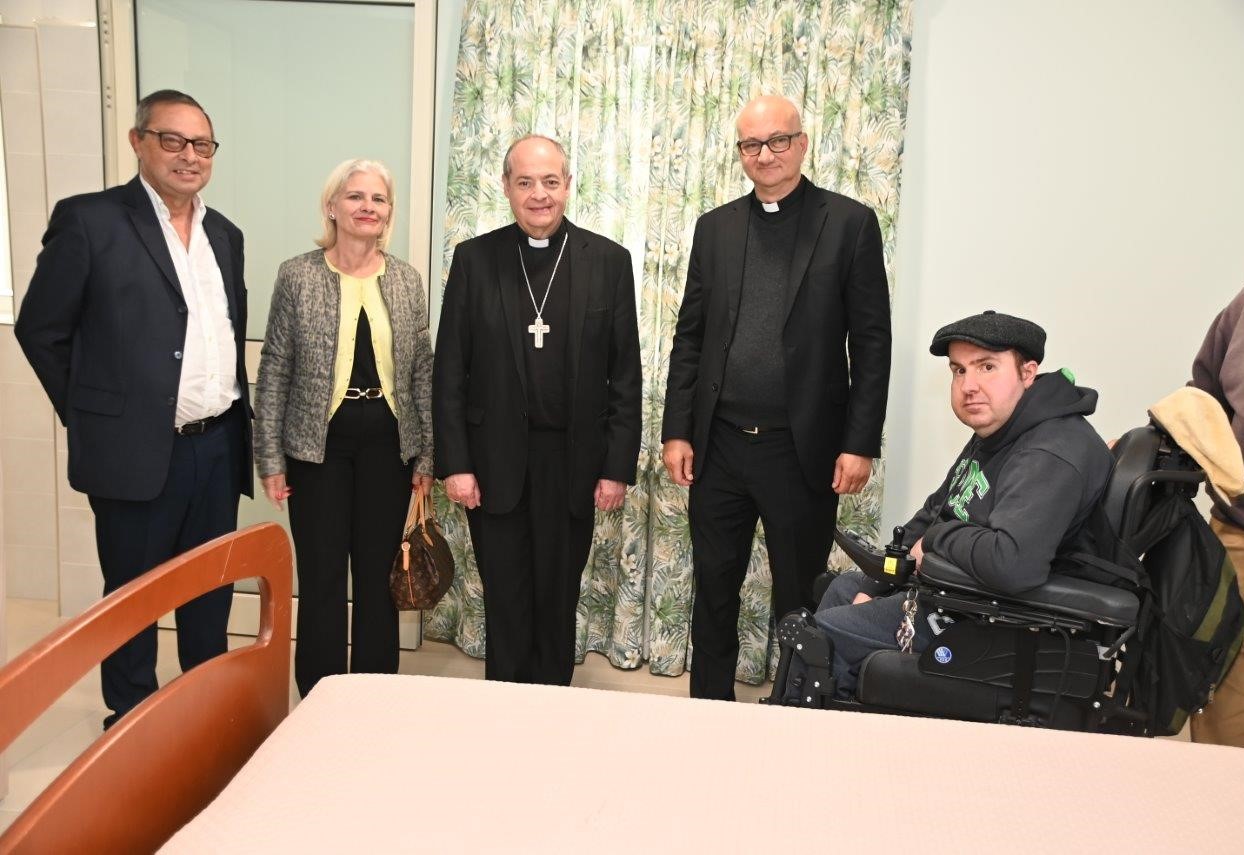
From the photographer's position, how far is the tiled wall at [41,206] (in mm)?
3367

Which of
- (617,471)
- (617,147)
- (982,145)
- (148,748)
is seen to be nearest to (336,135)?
(617,147)

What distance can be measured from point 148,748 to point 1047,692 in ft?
5.05

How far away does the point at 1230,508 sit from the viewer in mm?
2355

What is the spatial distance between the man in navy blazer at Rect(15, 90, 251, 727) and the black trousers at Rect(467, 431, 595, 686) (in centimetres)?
79

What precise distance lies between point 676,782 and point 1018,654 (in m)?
0.87

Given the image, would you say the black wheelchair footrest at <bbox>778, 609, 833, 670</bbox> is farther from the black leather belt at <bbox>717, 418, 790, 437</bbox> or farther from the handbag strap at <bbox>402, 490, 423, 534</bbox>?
the handbag strap at <bbox>402, 490, 423, 534</bbox>

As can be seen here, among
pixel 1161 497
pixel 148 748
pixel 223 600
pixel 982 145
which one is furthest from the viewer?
pixel 982 145

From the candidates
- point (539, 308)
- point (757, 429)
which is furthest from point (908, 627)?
point (539, 308)

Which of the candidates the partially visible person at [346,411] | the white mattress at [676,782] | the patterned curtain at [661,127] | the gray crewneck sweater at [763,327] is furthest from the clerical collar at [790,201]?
the white mattress at [676,782]

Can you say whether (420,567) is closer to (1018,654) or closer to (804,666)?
(804,666)

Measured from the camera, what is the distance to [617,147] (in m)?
3.19

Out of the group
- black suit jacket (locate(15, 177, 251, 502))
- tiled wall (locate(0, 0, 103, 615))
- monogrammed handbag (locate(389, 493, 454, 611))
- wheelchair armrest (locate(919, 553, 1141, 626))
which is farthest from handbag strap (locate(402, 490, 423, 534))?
wheelchair armrest (locate(919, 553, 1141, 626))

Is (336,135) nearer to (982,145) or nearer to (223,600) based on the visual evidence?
(223,600)

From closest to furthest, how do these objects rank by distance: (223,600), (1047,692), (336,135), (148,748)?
(148,748)
(1047,692)
(223,600)
(336,135)
